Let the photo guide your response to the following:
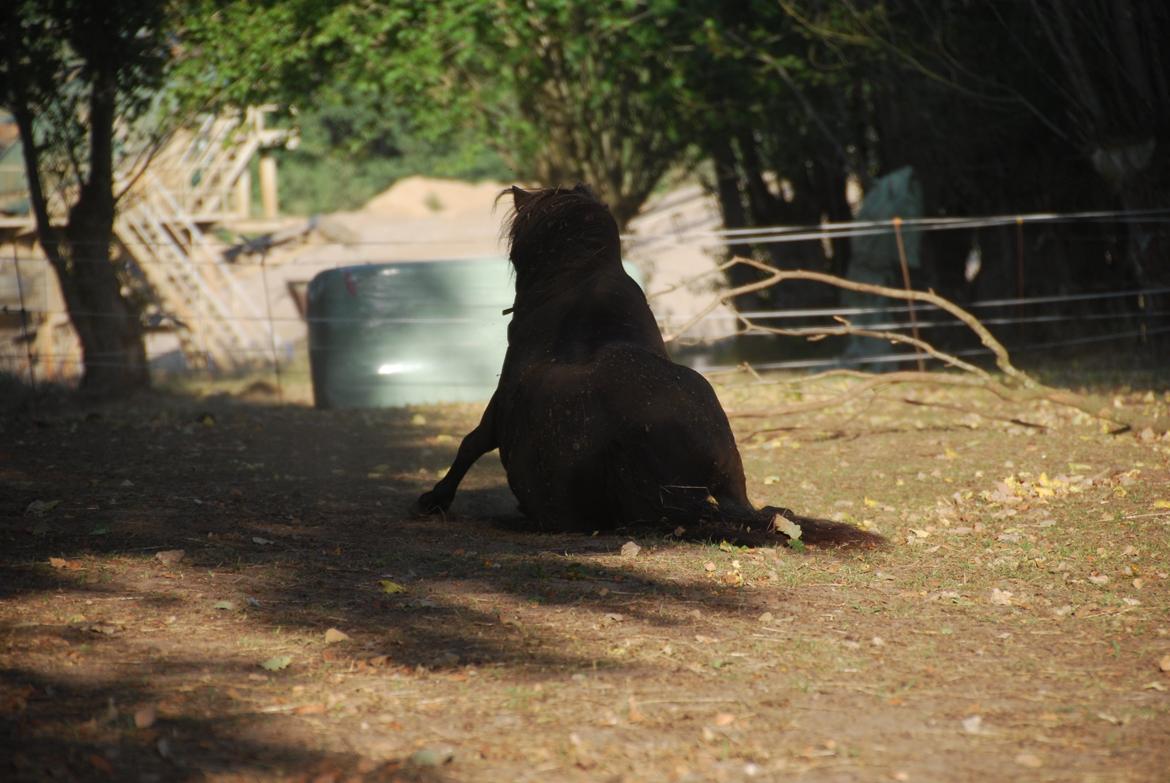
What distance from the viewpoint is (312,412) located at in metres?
13.9

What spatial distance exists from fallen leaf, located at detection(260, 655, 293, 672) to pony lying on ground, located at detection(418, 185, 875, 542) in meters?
2.68

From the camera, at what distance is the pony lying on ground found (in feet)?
22.1

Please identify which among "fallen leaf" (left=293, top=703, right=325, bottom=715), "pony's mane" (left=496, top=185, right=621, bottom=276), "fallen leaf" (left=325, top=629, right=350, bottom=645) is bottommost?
"fallen leaf" (left=293, top=703, right=325, bottom=715)

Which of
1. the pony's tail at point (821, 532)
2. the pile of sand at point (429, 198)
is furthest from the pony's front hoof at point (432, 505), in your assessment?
the pile of sand at point (429, 198)

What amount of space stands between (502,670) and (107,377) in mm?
13105

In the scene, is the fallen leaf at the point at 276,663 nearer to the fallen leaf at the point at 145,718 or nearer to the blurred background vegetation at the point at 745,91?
the fallen leaf at the point at 145,718

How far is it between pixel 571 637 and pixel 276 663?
1163 mm

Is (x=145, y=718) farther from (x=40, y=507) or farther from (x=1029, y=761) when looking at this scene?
(x=40, y=507)

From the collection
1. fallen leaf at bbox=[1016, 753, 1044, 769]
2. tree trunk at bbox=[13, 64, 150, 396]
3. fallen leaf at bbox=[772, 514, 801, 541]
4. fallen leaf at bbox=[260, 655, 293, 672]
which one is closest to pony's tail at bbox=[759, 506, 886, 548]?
fallen leaf at bbox=[772, 514, 801, 541]

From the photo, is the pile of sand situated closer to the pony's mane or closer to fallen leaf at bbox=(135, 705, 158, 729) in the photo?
the pony's mane

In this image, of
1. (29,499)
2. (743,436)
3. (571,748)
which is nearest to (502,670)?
(571,748)

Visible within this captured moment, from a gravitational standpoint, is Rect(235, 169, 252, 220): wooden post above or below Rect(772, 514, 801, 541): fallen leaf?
above

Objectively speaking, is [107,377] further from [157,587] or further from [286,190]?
[286,190]

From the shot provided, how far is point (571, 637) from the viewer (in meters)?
4.88
